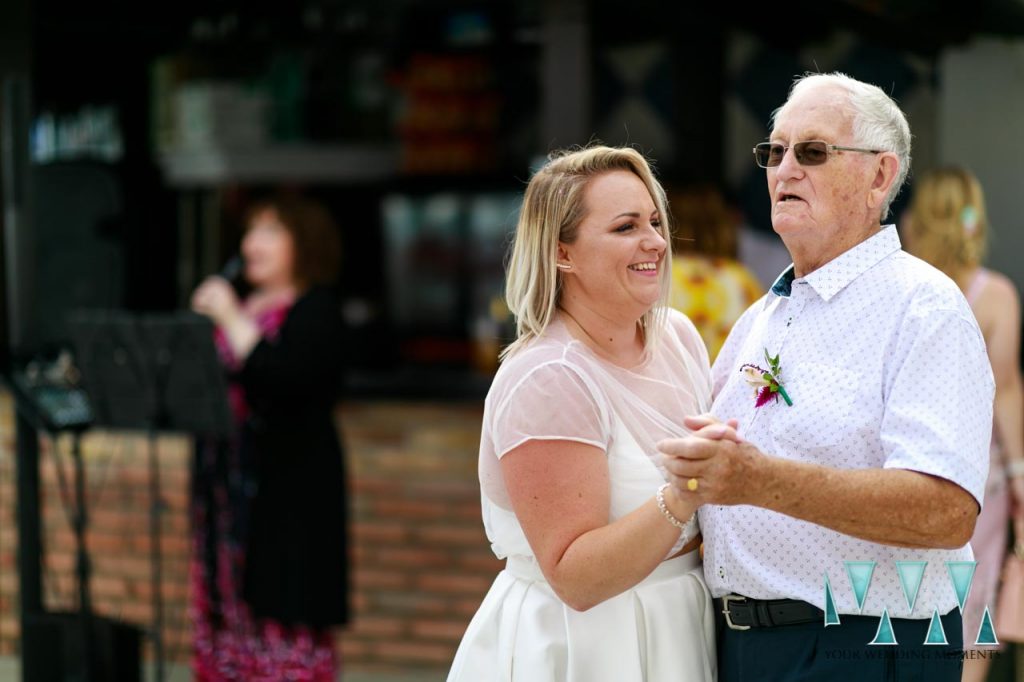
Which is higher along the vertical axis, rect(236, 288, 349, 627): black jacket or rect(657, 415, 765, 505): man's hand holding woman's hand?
rect(657, 415, 765, 505): man's hand holding woman's hand

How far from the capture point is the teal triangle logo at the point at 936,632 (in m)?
2.40

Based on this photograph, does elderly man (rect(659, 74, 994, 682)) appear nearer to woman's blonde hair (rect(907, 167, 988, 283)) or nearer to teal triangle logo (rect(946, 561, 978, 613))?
teal triangle logo (rect(946, 561, 978, 613))

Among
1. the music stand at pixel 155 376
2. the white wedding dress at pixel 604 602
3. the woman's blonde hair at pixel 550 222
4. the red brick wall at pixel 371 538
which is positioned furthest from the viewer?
the red brick wall at pixel 371 538

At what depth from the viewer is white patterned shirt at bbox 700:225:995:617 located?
7.47 feet

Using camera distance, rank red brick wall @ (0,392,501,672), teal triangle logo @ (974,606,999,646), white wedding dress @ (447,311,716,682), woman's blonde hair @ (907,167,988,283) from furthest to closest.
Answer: red brick wall @ (0,392,501,672) < woman's blonde hair @ (907,167,988,283) < teal triangle logo @ (974,606,999,646) < white wedding dress @ (447,311,716,682)

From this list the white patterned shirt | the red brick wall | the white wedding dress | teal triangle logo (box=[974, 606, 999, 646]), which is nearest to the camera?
the white patterned shirt

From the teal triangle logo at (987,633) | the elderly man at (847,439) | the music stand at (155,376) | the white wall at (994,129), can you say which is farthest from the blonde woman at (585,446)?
the white wall at (994,129)

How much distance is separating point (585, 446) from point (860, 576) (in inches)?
19.3

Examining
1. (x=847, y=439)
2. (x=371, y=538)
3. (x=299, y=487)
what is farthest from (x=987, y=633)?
(x=371, y=538)

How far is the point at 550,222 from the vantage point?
260 centimetres

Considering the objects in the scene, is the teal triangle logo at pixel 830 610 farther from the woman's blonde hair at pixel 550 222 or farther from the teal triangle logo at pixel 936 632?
the woman's blonde hair at pixel 550 222

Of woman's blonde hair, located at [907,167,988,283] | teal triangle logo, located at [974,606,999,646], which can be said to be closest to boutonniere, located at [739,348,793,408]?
teal triangle logo, located at [974,606,999,646]

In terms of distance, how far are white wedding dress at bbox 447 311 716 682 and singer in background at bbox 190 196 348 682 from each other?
8.55 ft

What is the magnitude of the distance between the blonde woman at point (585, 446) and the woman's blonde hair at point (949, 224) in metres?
1.97
